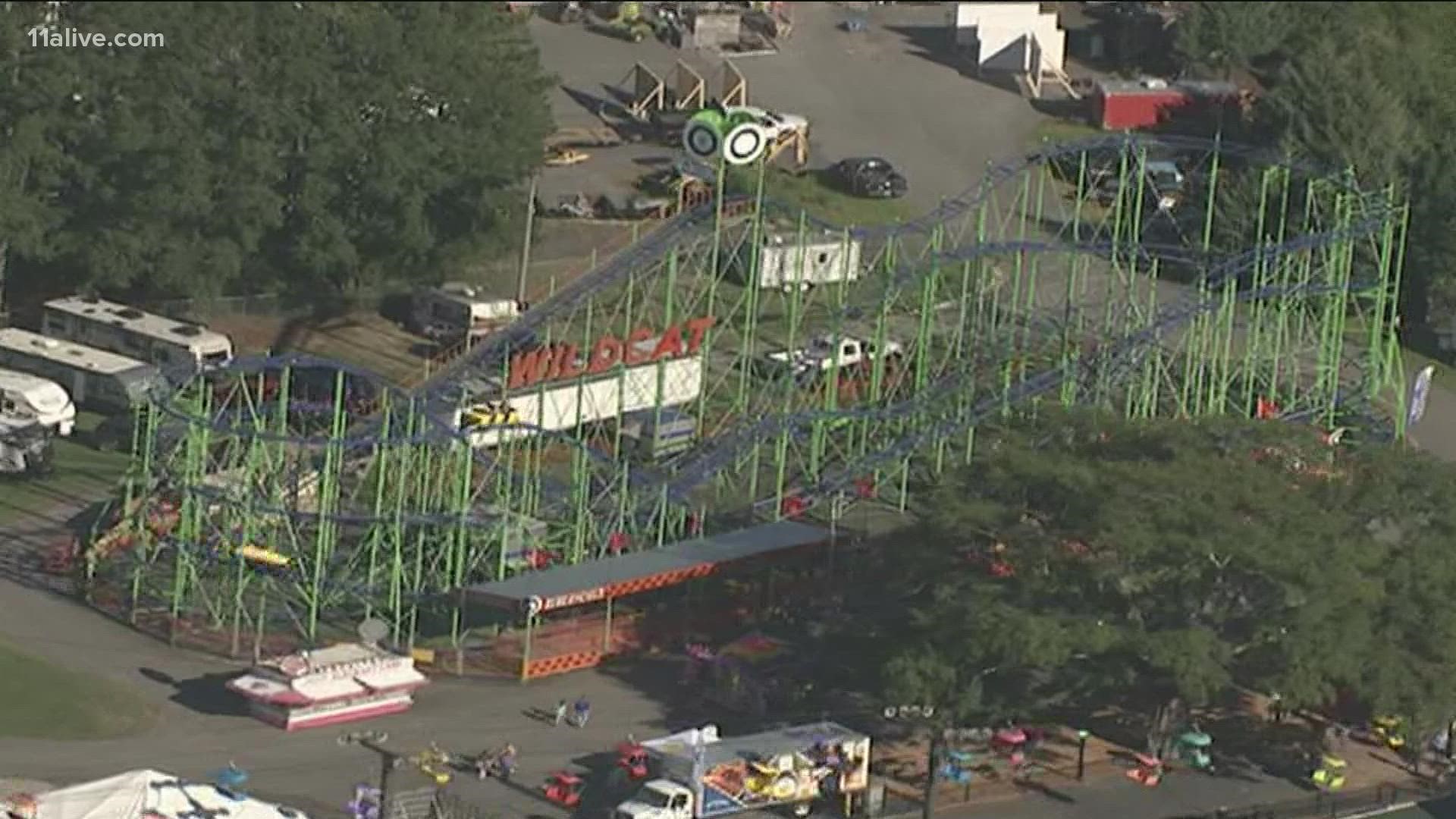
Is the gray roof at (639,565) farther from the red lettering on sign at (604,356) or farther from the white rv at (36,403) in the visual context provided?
the white rv at (36,403)

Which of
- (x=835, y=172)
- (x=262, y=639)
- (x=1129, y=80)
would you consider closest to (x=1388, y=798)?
(x=262, y=639)

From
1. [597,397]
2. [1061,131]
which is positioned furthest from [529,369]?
[1061,131]

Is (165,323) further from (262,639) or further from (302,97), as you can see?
(262,639)

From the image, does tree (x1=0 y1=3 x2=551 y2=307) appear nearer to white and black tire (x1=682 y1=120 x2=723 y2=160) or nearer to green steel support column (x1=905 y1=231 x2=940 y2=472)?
white and black tire (x1=682 y1=120 x2=723 y2=160)

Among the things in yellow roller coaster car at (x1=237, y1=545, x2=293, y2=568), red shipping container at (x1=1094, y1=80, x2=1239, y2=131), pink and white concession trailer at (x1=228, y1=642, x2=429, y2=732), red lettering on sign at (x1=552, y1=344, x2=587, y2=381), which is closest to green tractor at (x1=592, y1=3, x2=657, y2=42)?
red shipping container at (x1=1094, y1=80, x2=1239, y2=131)

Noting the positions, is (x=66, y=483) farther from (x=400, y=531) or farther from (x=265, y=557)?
(x=400, y=531)

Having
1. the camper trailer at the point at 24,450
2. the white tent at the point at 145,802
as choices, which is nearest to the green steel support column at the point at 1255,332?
the camper trailer at the point at 24,450
